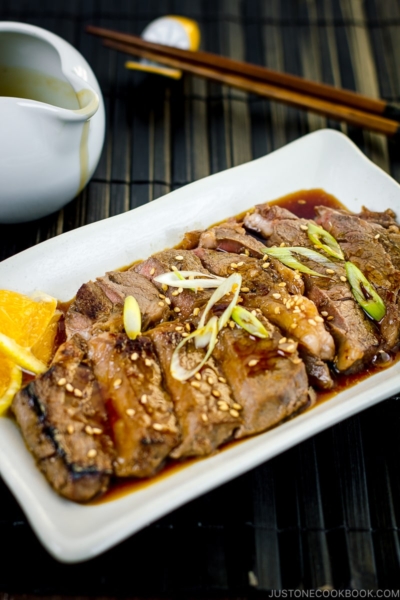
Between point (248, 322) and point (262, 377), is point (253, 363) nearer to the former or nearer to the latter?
point (262, 377)

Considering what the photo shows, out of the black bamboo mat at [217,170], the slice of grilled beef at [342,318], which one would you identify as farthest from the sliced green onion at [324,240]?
the black bamboo mat at [217,170]

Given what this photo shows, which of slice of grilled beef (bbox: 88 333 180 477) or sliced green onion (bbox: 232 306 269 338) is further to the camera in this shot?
sliced green onion (bbox: 232 306 269 338)

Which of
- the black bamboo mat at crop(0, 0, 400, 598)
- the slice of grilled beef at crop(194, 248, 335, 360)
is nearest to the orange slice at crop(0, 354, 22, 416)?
the black bamboo mat at crop(0, 0, 400, 598)

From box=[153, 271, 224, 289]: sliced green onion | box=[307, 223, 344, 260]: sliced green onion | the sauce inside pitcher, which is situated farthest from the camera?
the sauce inside pitcher

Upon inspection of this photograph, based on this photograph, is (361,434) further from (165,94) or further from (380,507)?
(165,94)

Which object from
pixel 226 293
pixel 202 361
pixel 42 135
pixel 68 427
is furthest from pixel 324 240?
pixel 68 427

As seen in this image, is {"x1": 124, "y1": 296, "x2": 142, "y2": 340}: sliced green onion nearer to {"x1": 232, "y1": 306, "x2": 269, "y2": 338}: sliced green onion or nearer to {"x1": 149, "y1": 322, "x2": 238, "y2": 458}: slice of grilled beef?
{"x1": 149, "y1": 322, "x2": 238, "y2": 458}: slice of grilled beef

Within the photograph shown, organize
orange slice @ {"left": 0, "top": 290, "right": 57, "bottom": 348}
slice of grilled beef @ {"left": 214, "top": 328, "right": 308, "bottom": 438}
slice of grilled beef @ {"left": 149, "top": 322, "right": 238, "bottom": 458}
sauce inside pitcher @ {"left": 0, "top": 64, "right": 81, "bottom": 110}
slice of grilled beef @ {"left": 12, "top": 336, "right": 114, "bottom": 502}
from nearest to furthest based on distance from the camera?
slice of grilled beef @ {"left": 12, "top": 336, "right": 114, "bottom": 502}
slice of grilled beef @ {"left": 149, "top": 322, "right": 238, "bottom": 458}
slice of grilled beef @ {"left": 214, "top": 328, "right": 308, "bottom": 438}
orange slice @ {"left": 0, "top": 290, "right": 57, "bottom": 348}
sauce inside pitcher @ {"left": 0, "top": 64, "right": 81, "bottom": 110}

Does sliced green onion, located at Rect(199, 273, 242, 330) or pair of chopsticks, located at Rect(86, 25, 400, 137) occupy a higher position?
pair of chopsticks, located at Rect(86, 25, 400, 137)
